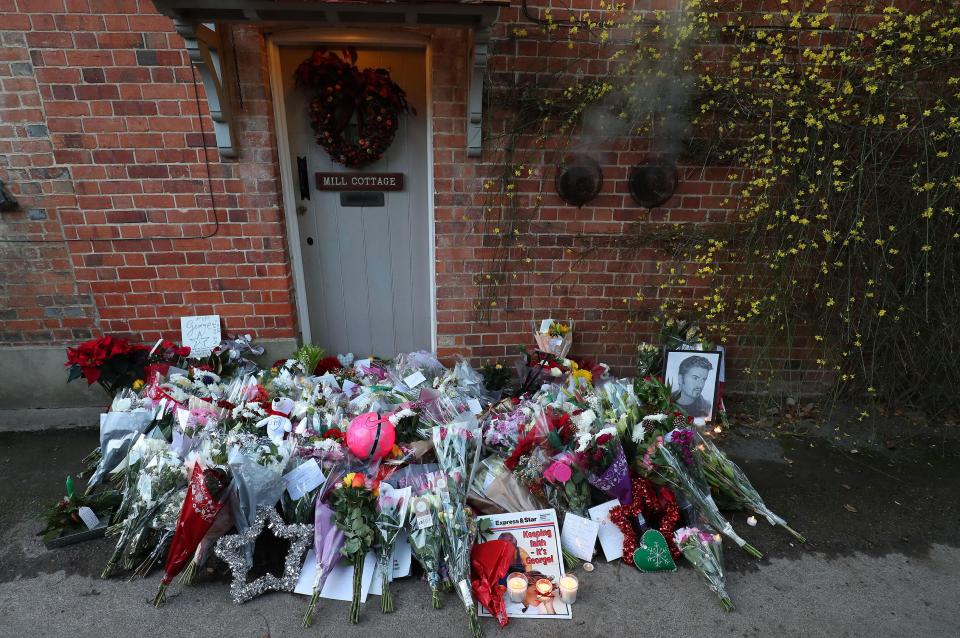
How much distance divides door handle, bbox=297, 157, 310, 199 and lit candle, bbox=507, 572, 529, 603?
110 inches

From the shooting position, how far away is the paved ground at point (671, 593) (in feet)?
6.40

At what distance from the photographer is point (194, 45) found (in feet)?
8.24

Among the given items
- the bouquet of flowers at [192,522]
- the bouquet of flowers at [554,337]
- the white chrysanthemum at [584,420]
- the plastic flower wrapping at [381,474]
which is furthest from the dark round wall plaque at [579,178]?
the bouquet of flowers at [192,522]

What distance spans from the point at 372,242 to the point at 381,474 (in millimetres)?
1819

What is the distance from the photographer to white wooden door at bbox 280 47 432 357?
3.21 meters

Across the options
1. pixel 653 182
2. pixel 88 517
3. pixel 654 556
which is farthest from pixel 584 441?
pixel 88 517

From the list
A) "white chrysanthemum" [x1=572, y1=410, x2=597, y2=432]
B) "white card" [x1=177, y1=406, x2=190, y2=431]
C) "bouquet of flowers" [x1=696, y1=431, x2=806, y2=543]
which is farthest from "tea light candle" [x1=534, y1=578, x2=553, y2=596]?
"white card" [x1=177, y1=406, x2=190, y2=431]

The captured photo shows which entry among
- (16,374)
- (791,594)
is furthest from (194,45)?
(791,594)

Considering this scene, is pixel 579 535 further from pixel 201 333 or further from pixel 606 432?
pixel 201 333

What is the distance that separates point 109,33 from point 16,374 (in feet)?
7.97

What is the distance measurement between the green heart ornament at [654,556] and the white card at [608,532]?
0.09m

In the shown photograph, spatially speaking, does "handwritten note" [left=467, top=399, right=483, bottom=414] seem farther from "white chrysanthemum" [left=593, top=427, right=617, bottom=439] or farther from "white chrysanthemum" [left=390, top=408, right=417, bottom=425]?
"white chrysanthemum" [left=593, top=427, right=617, bottom=439]

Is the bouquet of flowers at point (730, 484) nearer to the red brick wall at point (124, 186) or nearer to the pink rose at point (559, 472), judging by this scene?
the pink rose at point (559, 472)

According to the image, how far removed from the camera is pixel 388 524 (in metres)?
2.13
